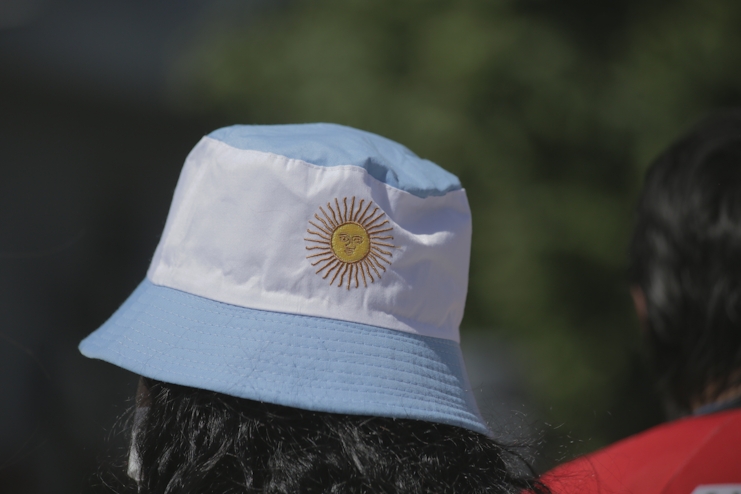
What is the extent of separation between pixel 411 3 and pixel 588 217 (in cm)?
124

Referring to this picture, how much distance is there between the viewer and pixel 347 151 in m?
0.99

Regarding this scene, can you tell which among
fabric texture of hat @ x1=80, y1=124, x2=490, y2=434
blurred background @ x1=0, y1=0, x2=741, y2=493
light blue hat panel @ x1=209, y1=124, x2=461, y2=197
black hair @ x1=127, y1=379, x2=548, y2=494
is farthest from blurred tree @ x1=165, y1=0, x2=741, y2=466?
black hair @ x1=127, y1=379, x2=548, y2=494

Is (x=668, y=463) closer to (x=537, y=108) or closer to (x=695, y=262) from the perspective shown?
(x=695, y=262)

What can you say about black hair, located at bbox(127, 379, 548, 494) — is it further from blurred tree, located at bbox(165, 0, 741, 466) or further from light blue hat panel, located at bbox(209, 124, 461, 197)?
blurred tree, located at bbox(165, 0, 741, 466)

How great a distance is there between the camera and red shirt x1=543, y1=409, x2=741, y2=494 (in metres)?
1.31

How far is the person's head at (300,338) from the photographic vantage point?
90 cm

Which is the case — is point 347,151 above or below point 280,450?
above

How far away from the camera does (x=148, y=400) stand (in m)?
0.98

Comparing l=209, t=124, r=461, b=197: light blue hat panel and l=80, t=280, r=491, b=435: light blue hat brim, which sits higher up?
l=209, t=124, r=461, b=197: light blue hat panel

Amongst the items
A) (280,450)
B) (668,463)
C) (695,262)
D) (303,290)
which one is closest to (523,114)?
(695,262)

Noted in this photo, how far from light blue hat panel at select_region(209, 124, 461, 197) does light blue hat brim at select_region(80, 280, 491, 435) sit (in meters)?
0.22

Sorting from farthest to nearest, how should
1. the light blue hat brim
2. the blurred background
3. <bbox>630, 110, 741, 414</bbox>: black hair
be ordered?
1. the blurred background
2. <bbox>630, 110, 741, 414</bbox>: black hair
3. the light blue hat brim

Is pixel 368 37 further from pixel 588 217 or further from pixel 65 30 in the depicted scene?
pixel 65 30

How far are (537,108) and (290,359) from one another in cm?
240
